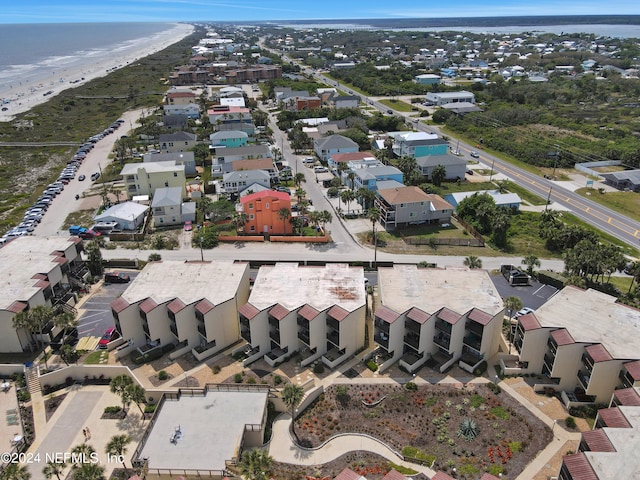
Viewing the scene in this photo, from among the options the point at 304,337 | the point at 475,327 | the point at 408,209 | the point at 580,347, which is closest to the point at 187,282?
the point at 304,337

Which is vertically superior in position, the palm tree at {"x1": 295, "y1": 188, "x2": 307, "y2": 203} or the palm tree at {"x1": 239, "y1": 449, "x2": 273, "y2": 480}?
the palm tree at {"x1": 239, "y1": 449, "x2": 273, "y2": 480}

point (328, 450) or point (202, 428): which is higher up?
point (202, 428)

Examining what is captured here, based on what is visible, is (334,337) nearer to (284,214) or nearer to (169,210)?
(284,214)

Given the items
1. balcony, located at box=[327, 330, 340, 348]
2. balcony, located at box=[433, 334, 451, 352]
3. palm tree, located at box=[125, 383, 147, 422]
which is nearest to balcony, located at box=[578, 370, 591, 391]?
balcony, located at box=[433, 334, 451, 352]

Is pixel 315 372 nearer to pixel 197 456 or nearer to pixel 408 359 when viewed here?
pixel 408 359

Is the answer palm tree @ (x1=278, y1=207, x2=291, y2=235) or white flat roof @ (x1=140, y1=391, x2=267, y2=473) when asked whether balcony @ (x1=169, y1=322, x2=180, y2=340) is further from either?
palm tree @ (x1=278, y1=207, x2=291, y2=235)
